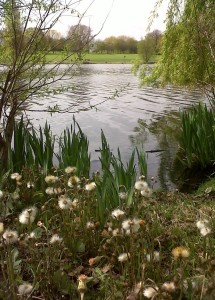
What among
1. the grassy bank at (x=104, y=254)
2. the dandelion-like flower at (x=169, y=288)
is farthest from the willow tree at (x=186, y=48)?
the dandelion-like flower at (x=169, y=288)

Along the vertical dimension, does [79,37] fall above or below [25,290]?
above

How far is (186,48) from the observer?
7.90m

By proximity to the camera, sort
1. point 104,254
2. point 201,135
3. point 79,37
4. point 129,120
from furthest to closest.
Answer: point 129,120 → point 201,135 → point 79,37 → point 104,254

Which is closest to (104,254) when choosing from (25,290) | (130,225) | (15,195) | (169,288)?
(130,225)

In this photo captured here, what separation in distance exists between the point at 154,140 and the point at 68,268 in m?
7.06

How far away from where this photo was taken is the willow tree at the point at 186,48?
7504mm

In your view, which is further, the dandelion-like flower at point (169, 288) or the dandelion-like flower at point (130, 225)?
the dandelion-like flower at point (130, 225)

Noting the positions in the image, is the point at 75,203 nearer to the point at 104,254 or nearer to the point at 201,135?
the point at 104,254

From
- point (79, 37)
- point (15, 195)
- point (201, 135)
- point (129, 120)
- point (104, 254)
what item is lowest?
point (129, 120)

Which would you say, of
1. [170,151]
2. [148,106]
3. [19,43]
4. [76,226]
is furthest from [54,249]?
[148,106]

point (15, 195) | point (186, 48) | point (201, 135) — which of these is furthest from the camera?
point (186, 48)

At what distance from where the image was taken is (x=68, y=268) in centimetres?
241

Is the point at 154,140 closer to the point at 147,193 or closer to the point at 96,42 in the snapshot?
the point at 96,42

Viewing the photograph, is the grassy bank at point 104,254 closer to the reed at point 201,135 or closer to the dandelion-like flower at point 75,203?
the dandelion-like flower at point 75,203
